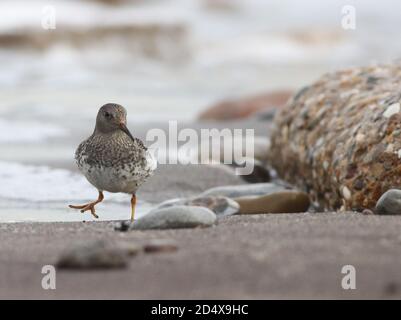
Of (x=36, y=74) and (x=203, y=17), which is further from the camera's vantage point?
(x=203, y=17)

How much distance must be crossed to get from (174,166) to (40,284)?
3.74 metres

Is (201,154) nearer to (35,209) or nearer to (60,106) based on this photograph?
(35,209)

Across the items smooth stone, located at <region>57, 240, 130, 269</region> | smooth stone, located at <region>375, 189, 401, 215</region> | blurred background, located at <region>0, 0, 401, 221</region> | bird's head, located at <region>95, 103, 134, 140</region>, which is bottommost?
smooth stone, located at <region>57, 240, 130, 269</region>

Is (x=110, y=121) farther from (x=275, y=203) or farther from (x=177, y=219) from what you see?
(x=275, y=203)

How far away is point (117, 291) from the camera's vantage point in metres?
2.67

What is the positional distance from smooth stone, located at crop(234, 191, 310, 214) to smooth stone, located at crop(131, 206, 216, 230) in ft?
3.71

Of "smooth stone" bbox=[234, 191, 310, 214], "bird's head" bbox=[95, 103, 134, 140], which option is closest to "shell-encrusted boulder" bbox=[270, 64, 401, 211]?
"smooth stone" bbox=[234, 191, 310, 214]

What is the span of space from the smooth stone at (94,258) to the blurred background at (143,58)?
9.13ft

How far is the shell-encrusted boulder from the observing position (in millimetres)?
4504

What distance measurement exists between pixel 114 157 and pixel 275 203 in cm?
115

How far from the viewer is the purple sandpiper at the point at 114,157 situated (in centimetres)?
428

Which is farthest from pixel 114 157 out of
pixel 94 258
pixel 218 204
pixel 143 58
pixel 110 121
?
pixel 143 58

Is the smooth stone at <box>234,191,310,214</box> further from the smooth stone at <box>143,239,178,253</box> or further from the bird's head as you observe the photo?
the smooth stone at <box>143,239,178,253</box>
